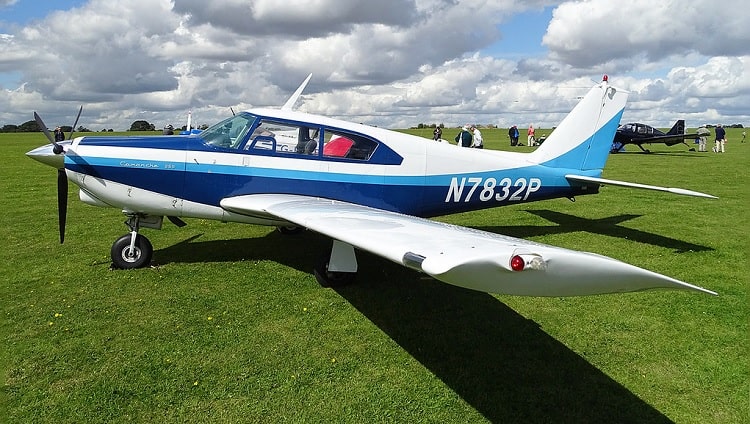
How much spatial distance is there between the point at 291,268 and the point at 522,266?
4895 millimetres

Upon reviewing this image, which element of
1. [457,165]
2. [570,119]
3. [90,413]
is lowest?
[90,413]

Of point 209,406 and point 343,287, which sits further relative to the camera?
point 343,287

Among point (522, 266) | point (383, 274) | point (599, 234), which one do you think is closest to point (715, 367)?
point (522, 266)

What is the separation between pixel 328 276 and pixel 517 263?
3920 mm

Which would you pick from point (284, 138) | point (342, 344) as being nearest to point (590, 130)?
point (284, 138)

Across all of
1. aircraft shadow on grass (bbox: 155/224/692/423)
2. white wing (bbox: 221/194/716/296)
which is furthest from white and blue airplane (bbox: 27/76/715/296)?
white wing (bbox: 221/194/716/296)

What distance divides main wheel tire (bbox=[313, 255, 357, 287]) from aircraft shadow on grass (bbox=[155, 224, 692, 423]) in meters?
0.11

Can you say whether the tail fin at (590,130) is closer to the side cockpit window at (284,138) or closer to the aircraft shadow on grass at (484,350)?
the aircraft shadow on grass at (484,350)

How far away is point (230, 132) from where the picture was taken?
658 centimetres

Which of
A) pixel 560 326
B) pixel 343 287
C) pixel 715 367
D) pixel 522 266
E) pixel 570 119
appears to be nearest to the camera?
pixel 522 266

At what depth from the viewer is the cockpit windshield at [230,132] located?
646 cm

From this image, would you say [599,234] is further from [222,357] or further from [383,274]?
[222,357]

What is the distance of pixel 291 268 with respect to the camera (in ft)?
22.5

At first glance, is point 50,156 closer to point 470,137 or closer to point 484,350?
point 484,350
